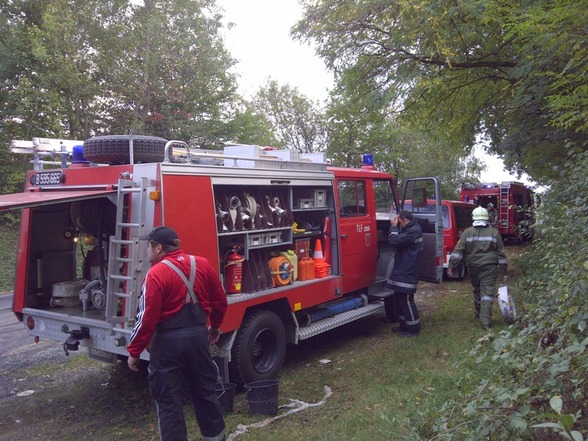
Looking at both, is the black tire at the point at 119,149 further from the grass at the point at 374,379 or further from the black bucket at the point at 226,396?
the grass at the point at 374,379

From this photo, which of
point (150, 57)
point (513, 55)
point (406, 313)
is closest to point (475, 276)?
point (406, 313)

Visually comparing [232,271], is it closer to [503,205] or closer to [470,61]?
[470,61]

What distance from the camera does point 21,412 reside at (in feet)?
17.5

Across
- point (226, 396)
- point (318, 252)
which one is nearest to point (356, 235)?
point (318, 252)

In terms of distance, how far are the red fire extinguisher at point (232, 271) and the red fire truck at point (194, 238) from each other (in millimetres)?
12

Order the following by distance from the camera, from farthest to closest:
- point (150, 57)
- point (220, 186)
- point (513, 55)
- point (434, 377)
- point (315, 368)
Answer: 1. point (150, 57)
2. point (513, 55)
3. point (315, 368)
4. point (220, 186)
5. point (434, 377)

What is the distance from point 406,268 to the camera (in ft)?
25.7

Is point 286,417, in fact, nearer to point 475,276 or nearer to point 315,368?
point 315,368

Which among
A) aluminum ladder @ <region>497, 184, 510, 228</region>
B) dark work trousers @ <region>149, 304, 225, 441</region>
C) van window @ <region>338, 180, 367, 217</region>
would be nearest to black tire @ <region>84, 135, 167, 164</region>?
dark work trousers @ <region>149, 304, 225, 441</region>

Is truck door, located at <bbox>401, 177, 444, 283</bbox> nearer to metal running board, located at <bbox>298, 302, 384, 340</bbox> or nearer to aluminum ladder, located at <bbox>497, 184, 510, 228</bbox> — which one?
metal running board, located at <bbox>298, 302, 384, 340</bbox>

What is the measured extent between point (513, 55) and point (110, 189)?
8612 millimetres

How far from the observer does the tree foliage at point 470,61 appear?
275 inches

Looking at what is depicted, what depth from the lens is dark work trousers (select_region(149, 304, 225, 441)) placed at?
3.92 m

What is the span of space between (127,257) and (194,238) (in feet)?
2.07
